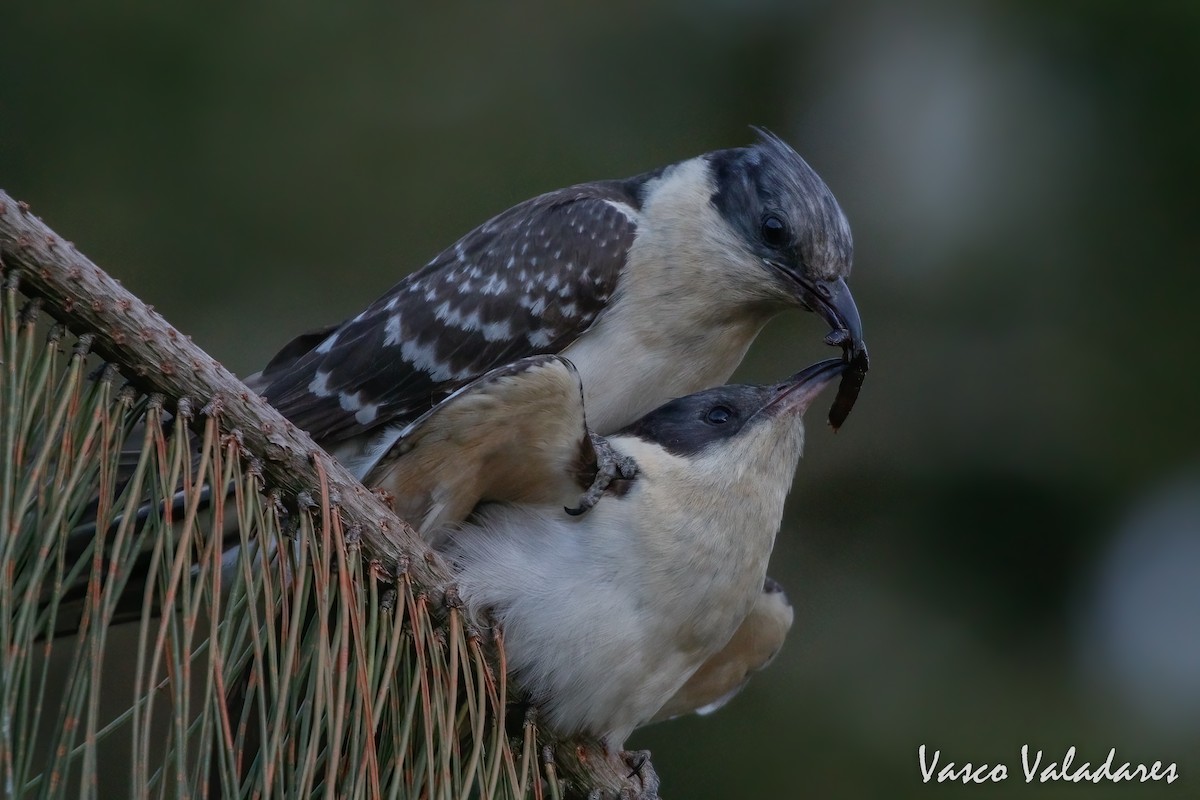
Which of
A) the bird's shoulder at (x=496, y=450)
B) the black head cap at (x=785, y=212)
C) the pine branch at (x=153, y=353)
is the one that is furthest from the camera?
the black head cap at (x=785, y=212)

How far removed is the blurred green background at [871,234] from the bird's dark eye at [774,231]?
8.39 feet

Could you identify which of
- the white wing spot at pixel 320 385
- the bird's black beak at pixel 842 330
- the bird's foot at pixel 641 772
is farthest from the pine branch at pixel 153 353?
the bird's black beak at pixel 842 330

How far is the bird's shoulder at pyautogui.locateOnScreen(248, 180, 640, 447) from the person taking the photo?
9.28 ft

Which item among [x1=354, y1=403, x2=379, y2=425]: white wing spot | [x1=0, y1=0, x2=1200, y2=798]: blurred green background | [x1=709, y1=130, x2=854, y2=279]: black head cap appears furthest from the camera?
[x1=0, y1=0, x2=1200, y2=798]: blurred green background

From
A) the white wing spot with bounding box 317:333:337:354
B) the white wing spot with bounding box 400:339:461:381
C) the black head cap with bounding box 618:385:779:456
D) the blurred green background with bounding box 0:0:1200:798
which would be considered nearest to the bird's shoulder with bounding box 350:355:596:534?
the black head cap with bounding box 618:385:779:456

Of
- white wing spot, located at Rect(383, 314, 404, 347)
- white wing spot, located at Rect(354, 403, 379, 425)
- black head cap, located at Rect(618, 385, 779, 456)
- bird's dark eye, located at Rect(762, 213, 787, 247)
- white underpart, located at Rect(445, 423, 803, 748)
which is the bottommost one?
white underpart, located at Rect(445, 423, 803, 748)

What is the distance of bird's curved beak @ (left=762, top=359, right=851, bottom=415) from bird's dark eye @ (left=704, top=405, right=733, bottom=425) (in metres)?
0.07

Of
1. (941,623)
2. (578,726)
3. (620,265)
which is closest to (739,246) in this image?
(620,265)

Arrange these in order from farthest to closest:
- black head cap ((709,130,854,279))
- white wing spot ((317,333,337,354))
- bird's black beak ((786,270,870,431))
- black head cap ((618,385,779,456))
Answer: white wing spot ((317,333,337,354))
black head cap ((709,130,854,279))
bird's black beak ((786,270,870,431))
black head cap ((618,385,779,456))

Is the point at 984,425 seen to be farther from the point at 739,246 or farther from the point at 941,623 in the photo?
the point at 739,246

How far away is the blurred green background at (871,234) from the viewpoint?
5.44 metres

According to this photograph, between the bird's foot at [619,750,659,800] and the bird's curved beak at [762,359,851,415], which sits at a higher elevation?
the bird's curved beak at [762,359,851,415]

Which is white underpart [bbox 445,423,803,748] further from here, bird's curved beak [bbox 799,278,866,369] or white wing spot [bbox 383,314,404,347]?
white wing spot [bbox 383,314,404,347]

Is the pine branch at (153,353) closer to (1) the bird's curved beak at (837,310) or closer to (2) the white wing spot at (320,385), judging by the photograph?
(2) the white wing spot at (320,385)
